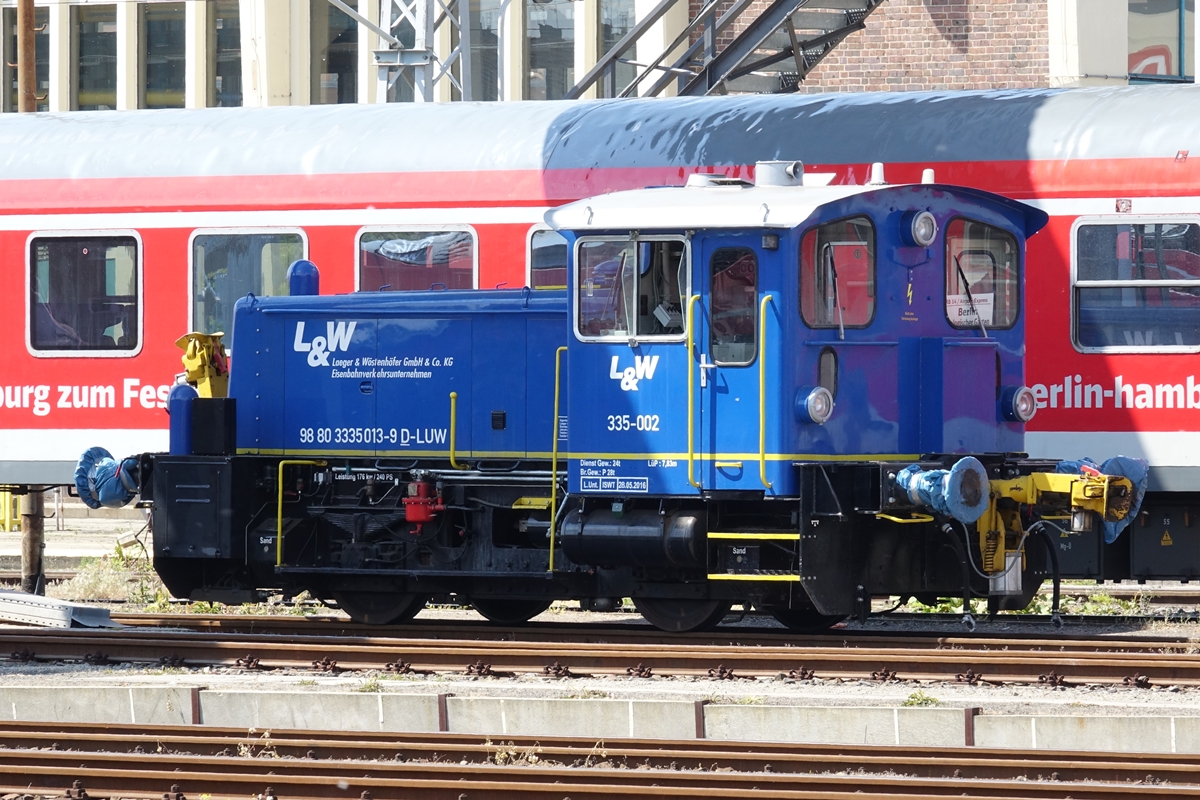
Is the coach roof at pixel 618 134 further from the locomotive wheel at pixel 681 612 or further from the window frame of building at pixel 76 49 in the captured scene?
the window frame of building at pixel 76 49

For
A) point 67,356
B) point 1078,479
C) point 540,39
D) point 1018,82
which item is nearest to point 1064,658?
point 1078,479

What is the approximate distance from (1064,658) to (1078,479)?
1.24 m

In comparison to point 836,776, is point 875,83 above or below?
above

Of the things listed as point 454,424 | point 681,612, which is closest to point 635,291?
point 454,424

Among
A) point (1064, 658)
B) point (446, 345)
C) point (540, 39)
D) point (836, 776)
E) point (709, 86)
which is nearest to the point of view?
point (836, 776)

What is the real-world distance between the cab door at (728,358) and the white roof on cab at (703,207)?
0.52ft

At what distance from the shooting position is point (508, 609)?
505 inches

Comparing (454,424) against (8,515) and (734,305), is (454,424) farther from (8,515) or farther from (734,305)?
(8,515)

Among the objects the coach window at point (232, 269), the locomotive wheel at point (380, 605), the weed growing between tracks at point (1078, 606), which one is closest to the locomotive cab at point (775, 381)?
the locomotive wheel at point (380, 605)

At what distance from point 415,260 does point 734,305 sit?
3.40 meters

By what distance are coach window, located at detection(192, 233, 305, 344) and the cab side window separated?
4.16 m

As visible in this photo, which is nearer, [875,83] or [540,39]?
[875,83]

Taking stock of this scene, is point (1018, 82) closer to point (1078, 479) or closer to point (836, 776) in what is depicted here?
point (1078, 479)

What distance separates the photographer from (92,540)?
21.2 meters
